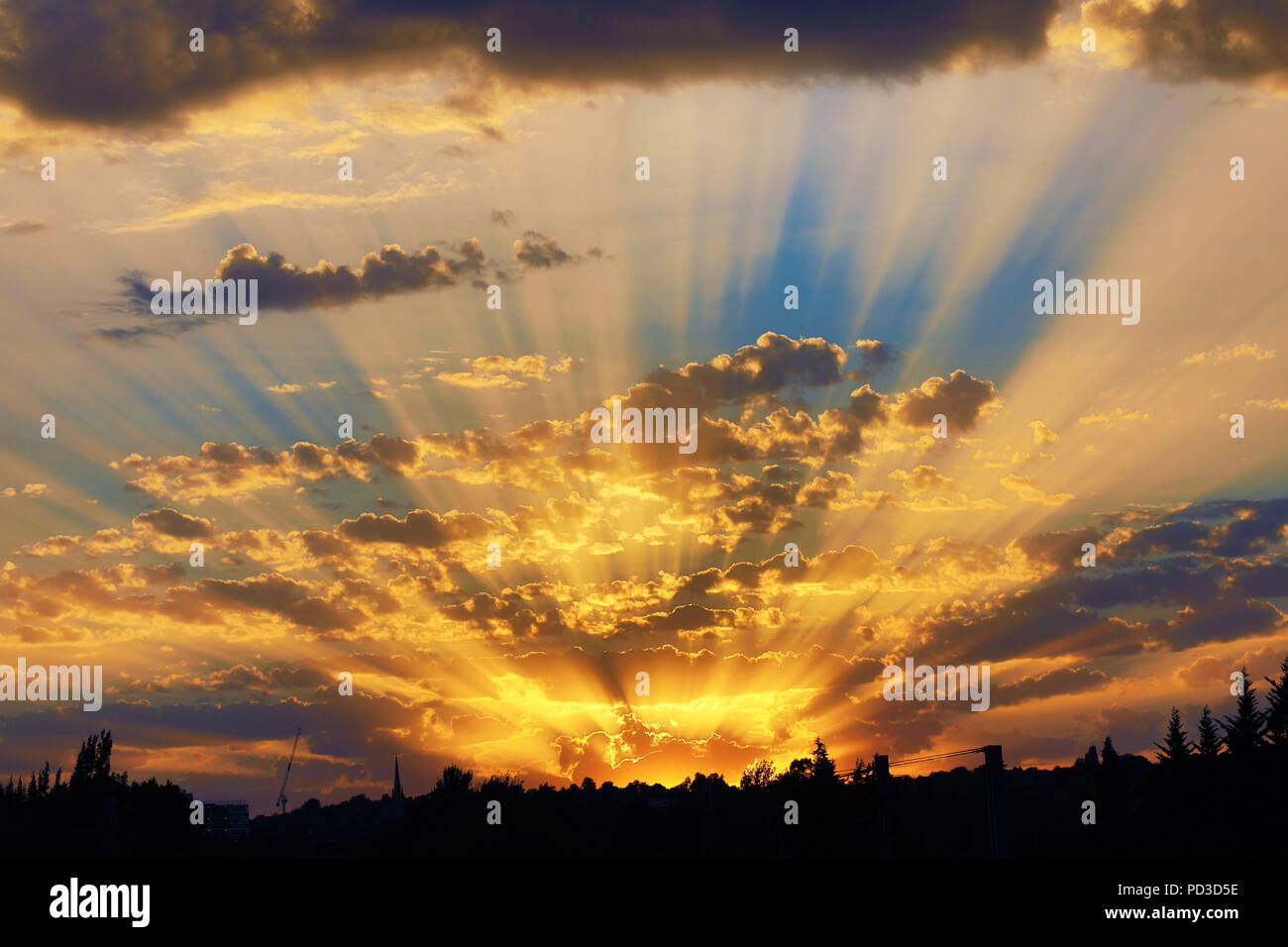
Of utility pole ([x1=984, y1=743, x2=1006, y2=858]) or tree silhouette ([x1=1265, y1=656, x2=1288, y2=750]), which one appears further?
tree silhouette ([x1=1265, y1=656, x2=1288, y2=750])

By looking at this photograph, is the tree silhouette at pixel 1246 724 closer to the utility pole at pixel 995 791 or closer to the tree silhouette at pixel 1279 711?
the tree silhouette at pixel 1279 711

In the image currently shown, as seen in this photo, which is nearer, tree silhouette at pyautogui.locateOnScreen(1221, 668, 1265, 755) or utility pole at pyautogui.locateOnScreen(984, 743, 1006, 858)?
utility pole at pyautogui.locateOnScreen(984, 743, 1006, 858)

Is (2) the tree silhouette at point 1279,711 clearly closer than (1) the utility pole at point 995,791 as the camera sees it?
No

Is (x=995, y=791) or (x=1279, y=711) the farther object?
(x=1279, y=711)

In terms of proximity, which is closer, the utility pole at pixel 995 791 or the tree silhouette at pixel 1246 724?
the utility pole at pixel 995 791

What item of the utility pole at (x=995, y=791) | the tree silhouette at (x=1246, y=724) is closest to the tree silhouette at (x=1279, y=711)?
the tree silhouette at (x=1246, y=724)

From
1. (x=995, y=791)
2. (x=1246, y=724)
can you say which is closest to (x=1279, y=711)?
(x=1246, y=724)

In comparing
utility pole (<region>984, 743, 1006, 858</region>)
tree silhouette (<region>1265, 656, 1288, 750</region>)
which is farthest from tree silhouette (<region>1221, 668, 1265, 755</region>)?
utility pole (<region>984, 743, 1006, 858</region>)

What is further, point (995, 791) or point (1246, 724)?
point (1246, 724)

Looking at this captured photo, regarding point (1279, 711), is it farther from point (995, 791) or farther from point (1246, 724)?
point (995, 791)

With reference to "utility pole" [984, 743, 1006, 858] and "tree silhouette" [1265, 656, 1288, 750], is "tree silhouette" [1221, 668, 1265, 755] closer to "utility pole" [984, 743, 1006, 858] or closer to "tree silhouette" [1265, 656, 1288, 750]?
"tree silhouette" [1265, 656, 1288, 750]
